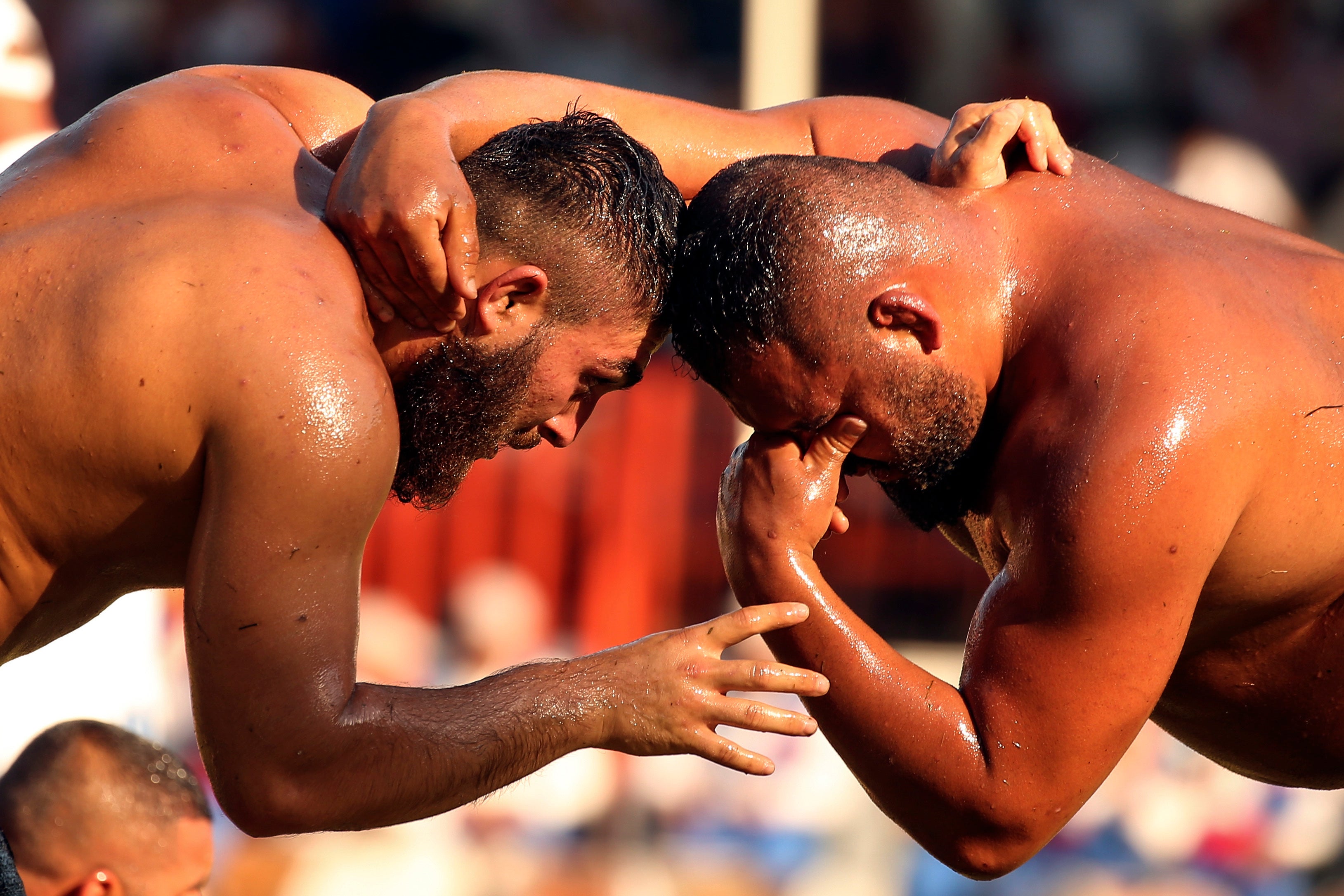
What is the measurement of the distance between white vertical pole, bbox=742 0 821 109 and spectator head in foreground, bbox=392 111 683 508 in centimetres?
426

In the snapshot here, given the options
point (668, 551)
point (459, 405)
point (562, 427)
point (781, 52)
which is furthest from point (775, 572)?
point (781, 52)

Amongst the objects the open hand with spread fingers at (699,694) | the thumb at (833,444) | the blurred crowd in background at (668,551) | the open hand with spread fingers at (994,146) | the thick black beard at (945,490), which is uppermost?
the open hand with spread fingers at (994,146)

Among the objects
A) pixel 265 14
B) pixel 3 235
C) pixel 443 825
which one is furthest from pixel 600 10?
pixel 3 235

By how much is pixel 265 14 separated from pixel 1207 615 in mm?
5628

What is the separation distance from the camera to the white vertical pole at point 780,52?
22.2 ft

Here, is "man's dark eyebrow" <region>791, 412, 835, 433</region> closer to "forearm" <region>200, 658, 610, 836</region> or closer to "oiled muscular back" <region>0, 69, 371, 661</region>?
"forearm" <region>200, 658, 610, 836</region>

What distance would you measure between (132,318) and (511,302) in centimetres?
68

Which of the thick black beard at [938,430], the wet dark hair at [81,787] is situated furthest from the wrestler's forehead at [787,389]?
the wet dark hair at [81,787]

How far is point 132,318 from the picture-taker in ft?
6.79

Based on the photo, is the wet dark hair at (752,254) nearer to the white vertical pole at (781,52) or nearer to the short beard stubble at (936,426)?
the short beard stubble at (936,426)

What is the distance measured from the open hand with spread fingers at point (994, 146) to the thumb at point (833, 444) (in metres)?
0.49

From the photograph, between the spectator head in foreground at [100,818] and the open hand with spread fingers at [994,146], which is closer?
the open hand with spread fingers at [994,146]

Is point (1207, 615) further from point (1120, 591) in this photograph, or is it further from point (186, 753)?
point (186, 753)

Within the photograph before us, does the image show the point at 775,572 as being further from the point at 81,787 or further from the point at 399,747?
the point at 81,787
